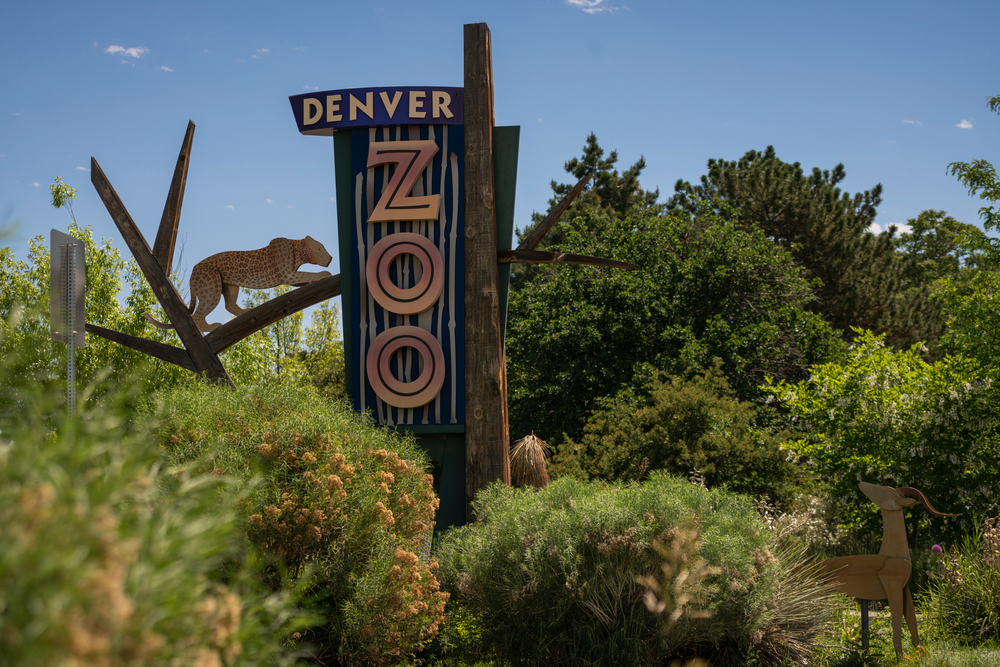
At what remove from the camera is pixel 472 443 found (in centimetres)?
773

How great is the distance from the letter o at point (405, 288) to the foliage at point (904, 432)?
17.2 ft

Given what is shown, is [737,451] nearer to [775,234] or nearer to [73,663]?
[73,663]

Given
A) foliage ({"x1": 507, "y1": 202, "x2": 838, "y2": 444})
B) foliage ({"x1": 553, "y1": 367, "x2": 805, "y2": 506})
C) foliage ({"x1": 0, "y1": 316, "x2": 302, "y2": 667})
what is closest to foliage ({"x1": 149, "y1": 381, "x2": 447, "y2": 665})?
foliage ({"x1": 0, "y1": 316, "x2": 302, "y2": 667})

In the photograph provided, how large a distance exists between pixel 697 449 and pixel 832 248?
46.2 ft

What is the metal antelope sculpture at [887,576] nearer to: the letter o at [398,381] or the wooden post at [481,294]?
the wooden post at [481,294]

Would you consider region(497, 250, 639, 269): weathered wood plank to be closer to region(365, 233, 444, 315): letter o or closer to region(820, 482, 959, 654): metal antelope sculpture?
region(365, 233, 444, 315): letter o

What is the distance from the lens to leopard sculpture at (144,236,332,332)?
821 cm

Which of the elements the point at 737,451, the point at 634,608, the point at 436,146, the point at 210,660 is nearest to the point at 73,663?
the point at 210,660

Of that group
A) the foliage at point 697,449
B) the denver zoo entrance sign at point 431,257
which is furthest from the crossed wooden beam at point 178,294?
the foliage at point 697,449

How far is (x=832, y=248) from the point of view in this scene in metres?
21.3

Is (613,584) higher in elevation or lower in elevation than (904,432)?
lower

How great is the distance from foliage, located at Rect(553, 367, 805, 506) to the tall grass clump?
412cm

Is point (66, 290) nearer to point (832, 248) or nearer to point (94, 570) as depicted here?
point (94, 570)

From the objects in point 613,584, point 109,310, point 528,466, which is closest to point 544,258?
point 528,466
